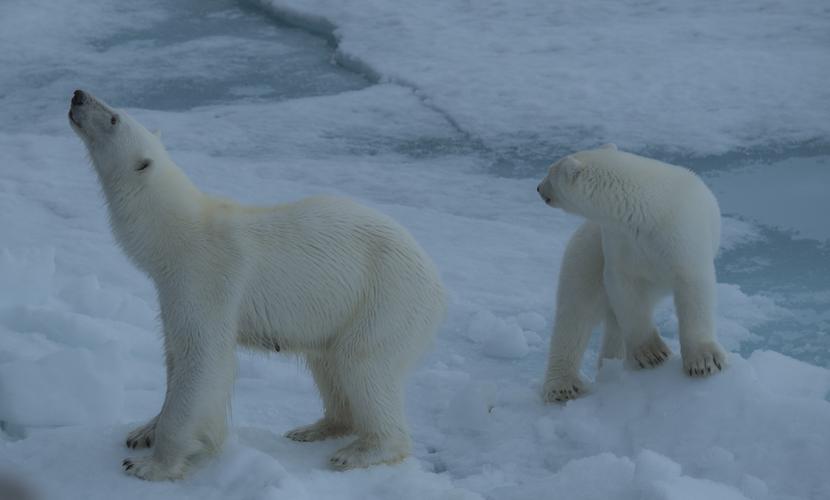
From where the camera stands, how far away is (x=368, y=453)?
3.06 meters

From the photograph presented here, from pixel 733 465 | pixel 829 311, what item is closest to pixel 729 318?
pixel 829 311

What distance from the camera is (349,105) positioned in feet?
26.0

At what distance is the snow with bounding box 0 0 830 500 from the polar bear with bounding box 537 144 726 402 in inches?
4.5

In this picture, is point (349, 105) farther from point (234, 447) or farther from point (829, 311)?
point (234, 447)

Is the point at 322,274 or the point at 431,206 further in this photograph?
the point at 431,206

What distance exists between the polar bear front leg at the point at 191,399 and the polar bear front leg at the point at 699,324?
4.62ft

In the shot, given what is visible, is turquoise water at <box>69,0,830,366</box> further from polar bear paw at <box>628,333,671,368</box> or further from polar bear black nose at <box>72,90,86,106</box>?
polar bear black nose at <box>72,90,86,106</box>

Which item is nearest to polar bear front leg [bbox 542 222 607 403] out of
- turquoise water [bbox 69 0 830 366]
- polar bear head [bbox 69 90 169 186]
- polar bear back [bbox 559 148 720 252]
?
polar bear back [bbox 559 148 720 252]

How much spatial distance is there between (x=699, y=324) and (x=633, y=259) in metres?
0.28

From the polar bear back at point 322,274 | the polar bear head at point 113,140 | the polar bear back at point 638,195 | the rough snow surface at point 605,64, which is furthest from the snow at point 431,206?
the polar bear head at point 113,140

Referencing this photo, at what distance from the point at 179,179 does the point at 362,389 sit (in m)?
0.71

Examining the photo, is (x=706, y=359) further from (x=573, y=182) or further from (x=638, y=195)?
(x=573, y=182)

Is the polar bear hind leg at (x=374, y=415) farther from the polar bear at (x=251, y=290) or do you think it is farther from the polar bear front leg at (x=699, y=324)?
the polar bear front leg at (x=699, y=324)

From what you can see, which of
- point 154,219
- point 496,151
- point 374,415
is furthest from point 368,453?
point 496,151
